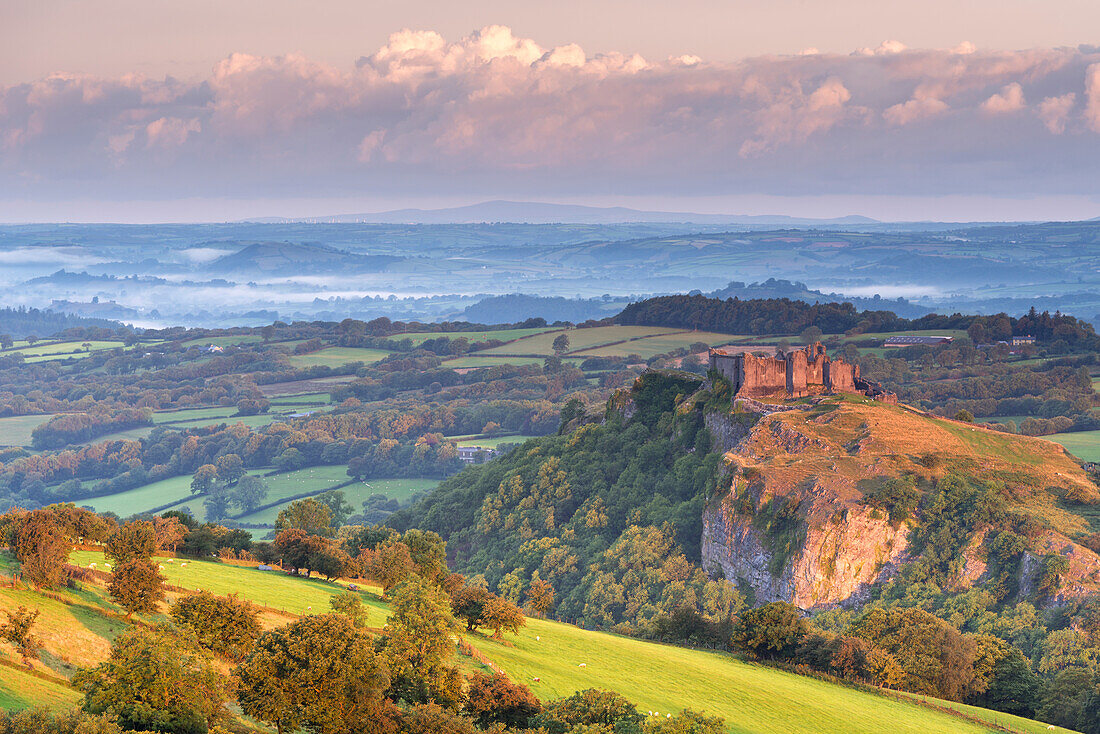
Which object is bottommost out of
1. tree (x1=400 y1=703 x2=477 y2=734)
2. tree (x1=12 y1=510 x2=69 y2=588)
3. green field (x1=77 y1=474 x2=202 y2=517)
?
green field (x1=77 y1=474 x2=202 y2=517)

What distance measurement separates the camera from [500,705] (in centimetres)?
4491

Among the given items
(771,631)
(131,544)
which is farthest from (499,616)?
(131,544)

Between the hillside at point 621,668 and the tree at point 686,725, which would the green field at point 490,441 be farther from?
the tree at point 686,725

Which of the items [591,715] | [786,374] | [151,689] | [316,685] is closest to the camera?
[151,689]

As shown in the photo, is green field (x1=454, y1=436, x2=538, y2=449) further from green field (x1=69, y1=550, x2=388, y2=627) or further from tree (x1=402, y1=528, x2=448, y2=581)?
green field (x1=69, y1=550, x2=388, y2=627)

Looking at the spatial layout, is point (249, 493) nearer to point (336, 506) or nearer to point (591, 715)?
point (336, 506)

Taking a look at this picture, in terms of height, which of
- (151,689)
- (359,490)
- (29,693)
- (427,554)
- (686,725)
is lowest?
(359,490)

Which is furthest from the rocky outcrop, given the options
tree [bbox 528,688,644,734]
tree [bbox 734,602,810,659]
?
tree [bbox 528,688,644,734]

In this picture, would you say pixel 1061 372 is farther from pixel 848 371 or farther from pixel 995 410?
pixel 848 371

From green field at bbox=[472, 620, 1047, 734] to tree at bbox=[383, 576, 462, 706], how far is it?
630cm

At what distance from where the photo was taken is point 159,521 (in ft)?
253

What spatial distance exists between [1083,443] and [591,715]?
9547 cm

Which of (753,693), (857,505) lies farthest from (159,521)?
(857,505)

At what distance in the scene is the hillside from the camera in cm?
4734
